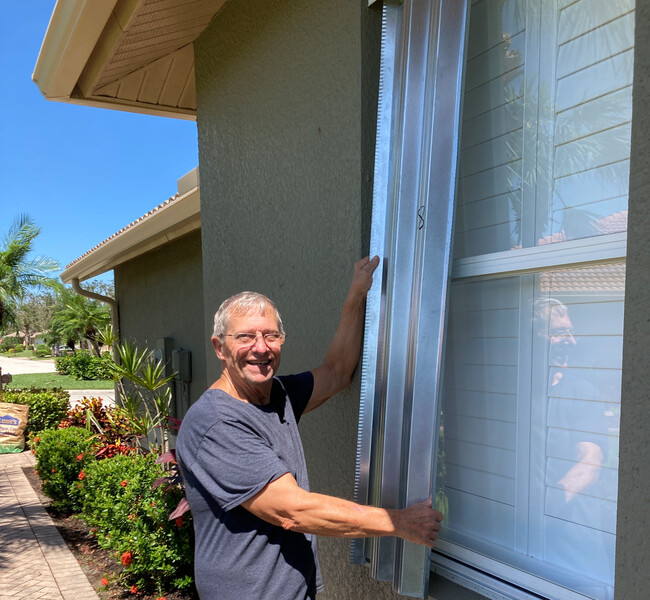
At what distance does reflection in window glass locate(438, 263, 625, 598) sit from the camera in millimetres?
1567

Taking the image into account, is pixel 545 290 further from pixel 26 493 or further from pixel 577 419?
pixel 26 493

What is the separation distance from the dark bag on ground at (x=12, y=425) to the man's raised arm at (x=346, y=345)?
10.3 metres

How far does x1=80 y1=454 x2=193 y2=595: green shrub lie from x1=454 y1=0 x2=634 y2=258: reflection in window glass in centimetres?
321

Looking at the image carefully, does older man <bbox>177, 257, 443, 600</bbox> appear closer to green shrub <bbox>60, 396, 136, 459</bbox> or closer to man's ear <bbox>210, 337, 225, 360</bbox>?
man's ear <bbox>210, 337, 225, 360</bbox>

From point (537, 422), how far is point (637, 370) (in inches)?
28.4

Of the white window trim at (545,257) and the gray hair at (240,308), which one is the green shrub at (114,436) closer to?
the gray hair at (240,308)

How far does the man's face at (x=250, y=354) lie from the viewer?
212cm

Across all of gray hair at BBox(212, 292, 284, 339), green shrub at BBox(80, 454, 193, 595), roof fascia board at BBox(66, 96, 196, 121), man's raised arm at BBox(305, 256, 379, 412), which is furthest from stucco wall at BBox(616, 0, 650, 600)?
roof fascia board at BBox(66, 96, 196, 121)

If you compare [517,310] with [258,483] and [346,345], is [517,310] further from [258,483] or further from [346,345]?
[258,483]

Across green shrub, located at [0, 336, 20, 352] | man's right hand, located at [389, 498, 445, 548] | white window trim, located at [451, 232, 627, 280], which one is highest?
white window trim, located at [451, 232, 627, 280]

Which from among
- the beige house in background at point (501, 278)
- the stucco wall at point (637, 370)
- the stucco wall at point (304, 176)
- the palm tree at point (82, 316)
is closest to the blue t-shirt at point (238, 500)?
the beige house in background at point (501, 278)

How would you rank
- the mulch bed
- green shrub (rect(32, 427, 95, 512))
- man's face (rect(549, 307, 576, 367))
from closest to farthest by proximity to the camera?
1. man's face (rect(549, 307, 576, 367))
2. the mulch bed
3. green shrub (rect(32, 427, 95, 512))

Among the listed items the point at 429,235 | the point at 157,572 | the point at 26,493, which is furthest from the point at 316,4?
the point at 26,493

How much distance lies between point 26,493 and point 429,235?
7.87 m
